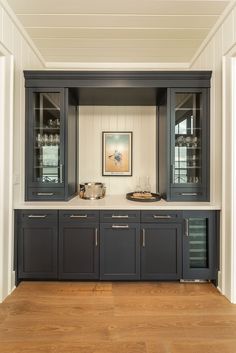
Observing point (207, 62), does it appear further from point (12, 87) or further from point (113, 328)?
point (113, 328)

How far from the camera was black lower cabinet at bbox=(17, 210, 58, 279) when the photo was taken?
2.62 metres

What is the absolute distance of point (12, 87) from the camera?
8.07ft

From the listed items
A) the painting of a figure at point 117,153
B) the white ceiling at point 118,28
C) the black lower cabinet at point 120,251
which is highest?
the white ceiling at point 118,28

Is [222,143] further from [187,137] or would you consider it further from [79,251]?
[79,251]

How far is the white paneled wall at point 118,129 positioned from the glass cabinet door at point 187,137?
0.65 meters

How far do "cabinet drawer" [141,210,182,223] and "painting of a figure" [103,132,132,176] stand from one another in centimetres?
104

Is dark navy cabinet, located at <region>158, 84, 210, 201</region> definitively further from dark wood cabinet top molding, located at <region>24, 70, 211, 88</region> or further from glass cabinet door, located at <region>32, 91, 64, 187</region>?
glass cabinet door, located at <region>32, 91, 64, 187</region>

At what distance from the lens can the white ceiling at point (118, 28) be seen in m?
2.34

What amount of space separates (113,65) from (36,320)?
10.7 feet

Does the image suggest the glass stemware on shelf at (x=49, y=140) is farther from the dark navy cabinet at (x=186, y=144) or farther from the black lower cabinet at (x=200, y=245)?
the black lower cabinet at (x=200, y=245)

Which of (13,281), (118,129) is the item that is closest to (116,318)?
(13,281)

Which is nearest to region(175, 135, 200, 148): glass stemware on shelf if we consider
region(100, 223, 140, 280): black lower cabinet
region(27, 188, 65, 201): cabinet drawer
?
region(100, 223, 140, 280): black lower cabinet

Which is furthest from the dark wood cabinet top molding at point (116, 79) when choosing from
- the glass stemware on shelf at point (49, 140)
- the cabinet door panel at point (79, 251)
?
the cabinet door panel at point (79, 251)

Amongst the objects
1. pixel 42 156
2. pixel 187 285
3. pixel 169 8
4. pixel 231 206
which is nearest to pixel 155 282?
pixel 187 285
